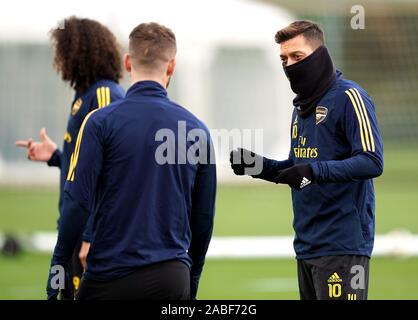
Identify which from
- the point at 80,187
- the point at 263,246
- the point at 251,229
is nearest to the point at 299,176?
the point at 80,187

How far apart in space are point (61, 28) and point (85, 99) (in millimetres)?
612

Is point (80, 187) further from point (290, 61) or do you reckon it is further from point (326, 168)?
point (290, 61)

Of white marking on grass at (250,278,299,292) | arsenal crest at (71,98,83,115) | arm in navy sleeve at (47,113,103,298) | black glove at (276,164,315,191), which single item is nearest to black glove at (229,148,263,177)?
black glove at (276,164,315,191)

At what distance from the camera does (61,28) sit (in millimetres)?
6523

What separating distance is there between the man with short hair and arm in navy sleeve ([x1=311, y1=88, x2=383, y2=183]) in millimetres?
712

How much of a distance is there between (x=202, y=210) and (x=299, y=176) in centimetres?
56

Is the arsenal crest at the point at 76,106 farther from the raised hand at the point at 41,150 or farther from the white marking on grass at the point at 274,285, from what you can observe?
the white marking on grass at the point at 274,285

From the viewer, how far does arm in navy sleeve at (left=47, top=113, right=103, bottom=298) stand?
4.35m

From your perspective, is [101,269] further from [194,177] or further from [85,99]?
[85,99]

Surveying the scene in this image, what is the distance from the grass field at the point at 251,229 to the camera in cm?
1033

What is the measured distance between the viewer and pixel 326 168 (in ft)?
15.8

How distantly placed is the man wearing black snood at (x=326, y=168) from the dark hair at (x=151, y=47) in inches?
31.1

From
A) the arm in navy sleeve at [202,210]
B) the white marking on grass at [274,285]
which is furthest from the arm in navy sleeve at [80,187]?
the white marking on grass at [274,285]

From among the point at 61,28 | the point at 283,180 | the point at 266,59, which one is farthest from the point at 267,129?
the point at 283,180
